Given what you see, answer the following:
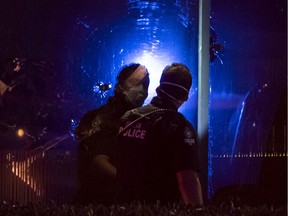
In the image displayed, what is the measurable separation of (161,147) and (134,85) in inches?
31.5

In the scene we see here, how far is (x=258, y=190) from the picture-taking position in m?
4.80

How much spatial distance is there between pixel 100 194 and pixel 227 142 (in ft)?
4.07

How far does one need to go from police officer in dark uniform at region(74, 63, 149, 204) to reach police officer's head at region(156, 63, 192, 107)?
546 mm

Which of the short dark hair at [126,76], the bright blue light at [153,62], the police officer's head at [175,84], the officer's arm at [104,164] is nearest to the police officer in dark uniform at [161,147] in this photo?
the police officer's head at [175,84]

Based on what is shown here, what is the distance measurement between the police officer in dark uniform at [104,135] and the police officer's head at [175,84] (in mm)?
546

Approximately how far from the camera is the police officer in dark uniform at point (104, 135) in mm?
4348

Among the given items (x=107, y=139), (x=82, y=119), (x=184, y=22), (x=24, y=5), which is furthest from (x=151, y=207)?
(x=24, y=5)

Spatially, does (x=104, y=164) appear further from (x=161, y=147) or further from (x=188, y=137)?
(x=188, y=137)

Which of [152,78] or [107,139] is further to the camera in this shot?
[152,78]

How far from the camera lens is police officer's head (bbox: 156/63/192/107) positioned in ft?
12.7

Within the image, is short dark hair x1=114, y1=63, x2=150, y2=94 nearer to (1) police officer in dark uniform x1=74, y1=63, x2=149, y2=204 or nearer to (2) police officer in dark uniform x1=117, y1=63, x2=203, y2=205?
(1) police officer in dark uniform x1=74, y1=63, x2=149, y2=204

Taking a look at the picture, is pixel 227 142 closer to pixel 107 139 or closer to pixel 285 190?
pixel 285 190

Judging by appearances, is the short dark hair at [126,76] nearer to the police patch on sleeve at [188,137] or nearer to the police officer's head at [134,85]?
the police officer's head at [134,85]

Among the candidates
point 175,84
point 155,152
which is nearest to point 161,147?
point 155,152
